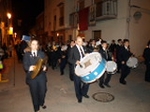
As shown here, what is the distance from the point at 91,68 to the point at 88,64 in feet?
0.77

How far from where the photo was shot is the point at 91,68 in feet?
16.6

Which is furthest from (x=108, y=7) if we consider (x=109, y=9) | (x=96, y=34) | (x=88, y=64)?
(x=88, y=64)

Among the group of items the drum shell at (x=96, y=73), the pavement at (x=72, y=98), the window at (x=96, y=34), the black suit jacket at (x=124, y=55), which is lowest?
the pavement at (x=72, y=98)

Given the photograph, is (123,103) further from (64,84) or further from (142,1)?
(142,1)

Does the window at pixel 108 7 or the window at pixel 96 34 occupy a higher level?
the window at pixel 108 7

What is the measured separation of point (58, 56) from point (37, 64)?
7.44m

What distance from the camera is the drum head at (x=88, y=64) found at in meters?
5.07

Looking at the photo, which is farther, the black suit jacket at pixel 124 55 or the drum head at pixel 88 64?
the black suit jacket at pixel 124 55

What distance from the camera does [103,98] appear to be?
21.1ft

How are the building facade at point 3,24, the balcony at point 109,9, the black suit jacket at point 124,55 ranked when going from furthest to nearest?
1. the building facade at point 3,24
2. the balcony at point 109,9
3. the black suit jacket at point 124,55

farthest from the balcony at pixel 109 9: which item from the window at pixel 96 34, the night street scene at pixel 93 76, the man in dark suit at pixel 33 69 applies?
the man in dark suit at pixel 33 69

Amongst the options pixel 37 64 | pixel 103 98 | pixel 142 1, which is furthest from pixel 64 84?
pixel 142 1

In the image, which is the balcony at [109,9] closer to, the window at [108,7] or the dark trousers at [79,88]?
the window at [108,7]

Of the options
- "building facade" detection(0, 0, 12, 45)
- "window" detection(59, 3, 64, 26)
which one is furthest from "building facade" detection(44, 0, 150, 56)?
"building facade" detection(0, 0, 12, 45)
